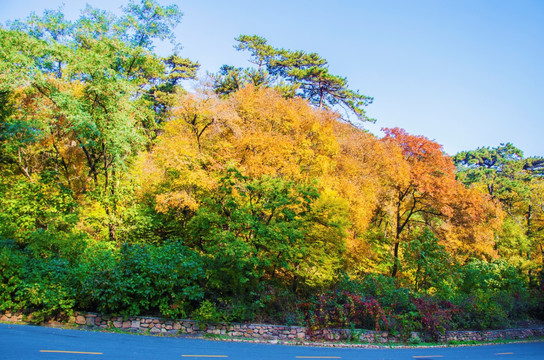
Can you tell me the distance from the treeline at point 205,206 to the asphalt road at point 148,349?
4.70ft

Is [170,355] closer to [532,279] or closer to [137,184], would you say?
[137,184]

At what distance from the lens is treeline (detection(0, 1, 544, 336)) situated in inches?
511

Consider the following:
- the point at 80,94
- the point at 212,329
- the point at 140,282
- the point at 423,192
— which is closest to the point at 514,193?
the point at 423,192

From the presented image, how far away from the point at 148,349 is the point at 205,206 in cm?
964

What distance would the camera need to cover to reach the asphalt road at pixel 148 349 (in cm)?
777

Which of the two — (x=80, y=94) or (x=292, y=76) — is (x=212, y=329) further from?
(x=292, y=76)

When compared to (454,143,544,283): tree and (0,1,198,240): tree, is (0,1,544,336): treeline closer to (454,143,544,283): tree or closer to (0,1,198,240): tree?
(0,1,198,240): tree

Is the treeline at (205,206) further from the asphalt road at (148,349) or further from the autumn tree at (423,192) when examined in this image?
the asphalt road at (148,349)

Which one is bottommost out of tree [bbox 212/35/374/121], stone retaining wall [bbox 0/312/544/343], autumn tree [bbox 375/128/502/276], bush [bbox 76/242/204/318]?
stone retaining wall [bbox 0/312/544/343]

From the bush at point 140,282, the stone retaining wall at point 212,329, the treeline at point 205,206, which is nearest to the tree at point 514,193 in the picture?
the treeline at point 205,206

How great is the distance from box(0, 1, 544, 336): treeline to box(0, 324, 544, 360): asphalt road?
1.43 meters

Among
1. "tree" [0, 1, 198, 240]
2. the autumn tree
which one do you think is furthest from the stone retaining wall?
the autumn tree

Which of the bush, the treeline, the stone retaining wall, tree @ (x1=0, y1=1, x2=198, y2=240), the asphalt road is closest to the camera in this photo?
the asphalt road

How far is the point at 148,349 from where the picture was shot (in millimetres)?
9164
